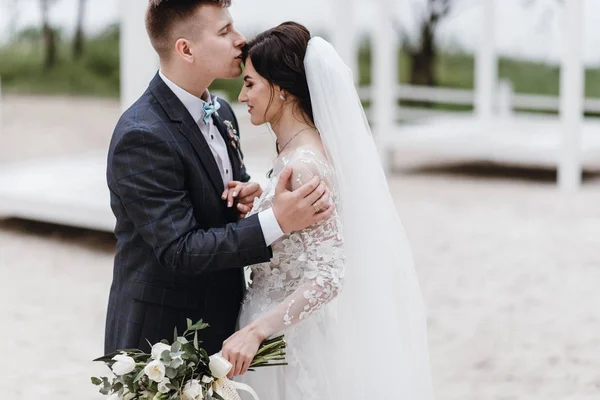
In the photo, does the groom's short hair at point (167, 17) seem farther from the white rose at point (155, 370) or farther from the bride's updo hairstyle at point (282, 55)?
the white rose at point (155, 370)

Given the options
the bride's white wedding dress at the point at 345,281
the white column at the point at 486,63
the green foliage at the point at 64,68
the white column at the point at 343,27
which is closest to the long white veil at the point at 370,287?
the bride's white wedding dress at the point at 345,281

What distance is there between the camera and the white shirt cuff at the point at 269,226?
7.80 ft

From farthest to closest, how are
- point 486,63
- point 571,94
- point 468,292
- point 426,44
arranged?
point 426,44 < point 486,63 < point 571,94 < point 468,292

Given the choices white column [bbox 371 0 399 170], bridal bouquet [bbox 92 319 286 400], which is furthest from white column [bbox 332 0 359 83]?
bridal bouquet [bbox 92 319 286 400]

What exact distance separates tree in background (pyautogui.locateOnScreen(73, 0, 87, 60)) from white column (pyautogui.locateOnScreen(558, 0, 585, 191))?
1079 centimetres

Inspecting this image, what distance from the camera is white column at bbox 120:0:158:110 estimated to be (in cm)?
649

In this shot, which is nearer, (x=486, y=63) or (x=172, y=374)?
(x=172, y=374)

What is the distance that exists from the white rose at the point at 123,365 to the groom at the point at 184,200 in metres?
0.25

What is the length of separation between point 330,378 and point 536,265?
164 inches

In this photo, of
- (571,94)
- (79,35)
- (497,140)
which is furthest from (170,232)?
(79,35)

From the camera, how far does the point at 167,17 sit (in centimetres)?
249

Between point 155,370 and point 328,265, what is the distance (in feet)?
1.75

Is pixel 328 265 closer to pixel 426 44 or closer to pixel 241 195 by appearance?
pixel 241 195

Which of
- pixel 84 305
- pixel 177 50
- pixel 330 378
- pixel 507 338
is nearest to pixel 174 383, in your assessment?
pixel 330 378
